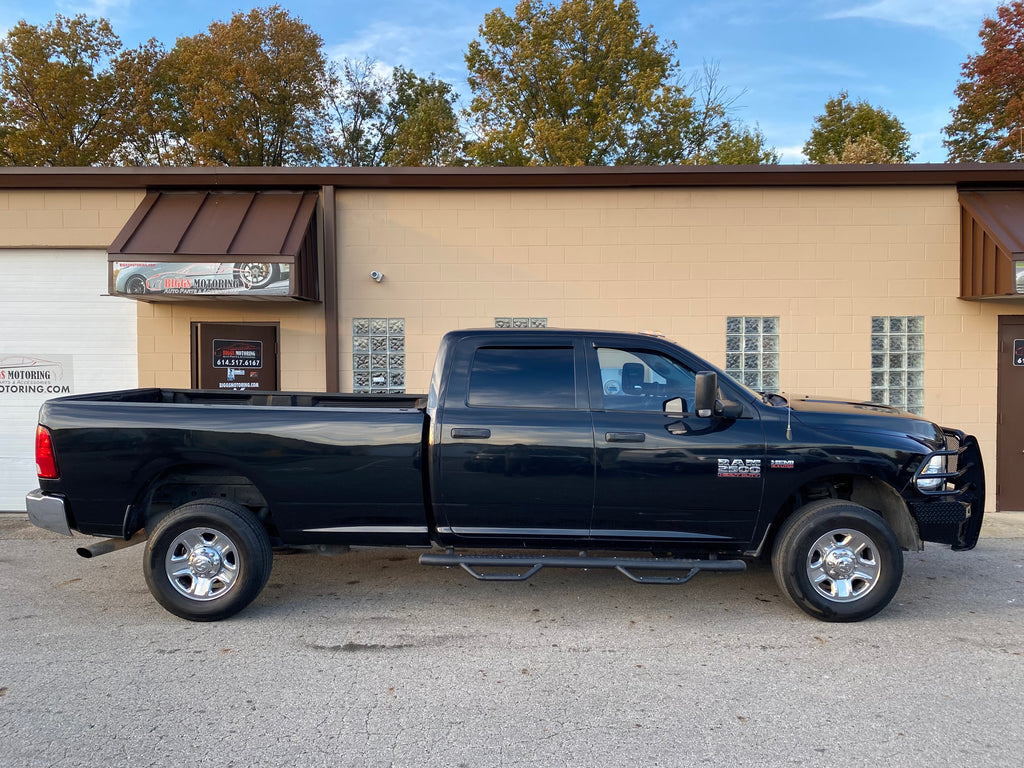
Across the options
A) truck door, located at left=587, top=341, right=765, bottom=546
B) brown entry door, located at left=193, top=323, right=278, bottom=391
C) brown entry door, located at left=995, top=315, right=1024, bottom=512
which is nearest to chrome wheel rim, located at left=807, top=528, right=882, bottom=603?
truck door, located at left=587, top=341, right=765, bottom=546

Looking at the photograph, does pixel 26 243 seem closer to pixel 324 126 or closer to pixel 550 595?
pixel 550 595

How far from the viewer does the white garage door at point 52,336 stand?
9.19m

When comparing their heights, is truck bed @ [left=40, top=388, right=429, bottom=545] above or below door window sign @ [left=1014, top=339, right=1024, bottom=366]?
below

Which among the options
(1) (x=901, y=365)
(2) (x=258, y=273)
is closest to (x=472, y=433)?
(2) (x=258, y=273)

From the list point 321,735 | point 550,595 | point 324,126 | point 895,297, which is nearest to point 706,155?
point 324,126

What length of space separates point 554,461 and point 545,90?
24420mm

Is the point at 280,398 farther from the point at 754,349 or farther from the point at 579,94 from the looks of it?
the point at 579,94

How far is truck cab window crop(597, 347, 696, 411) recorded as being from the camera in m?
5.14

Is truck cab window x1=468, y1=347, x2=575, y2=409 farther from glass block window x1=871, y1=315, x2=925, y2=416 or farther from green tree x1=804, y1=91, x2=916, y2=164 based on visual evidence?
green tree x1=804, y1=91, x2=916, y2=164

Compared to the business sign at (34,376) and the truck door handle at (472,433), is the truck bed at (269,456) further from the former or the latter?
the business sign at (34,376)

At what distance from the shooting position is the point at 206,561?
506 centimetres

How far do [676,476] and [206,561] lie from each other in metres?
3.36

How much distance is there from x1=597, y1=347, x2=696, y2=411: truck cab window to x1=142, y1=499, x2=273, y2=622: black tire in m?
2.72

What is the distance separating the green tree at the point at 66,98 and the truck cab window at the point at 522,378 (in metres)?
24.0
